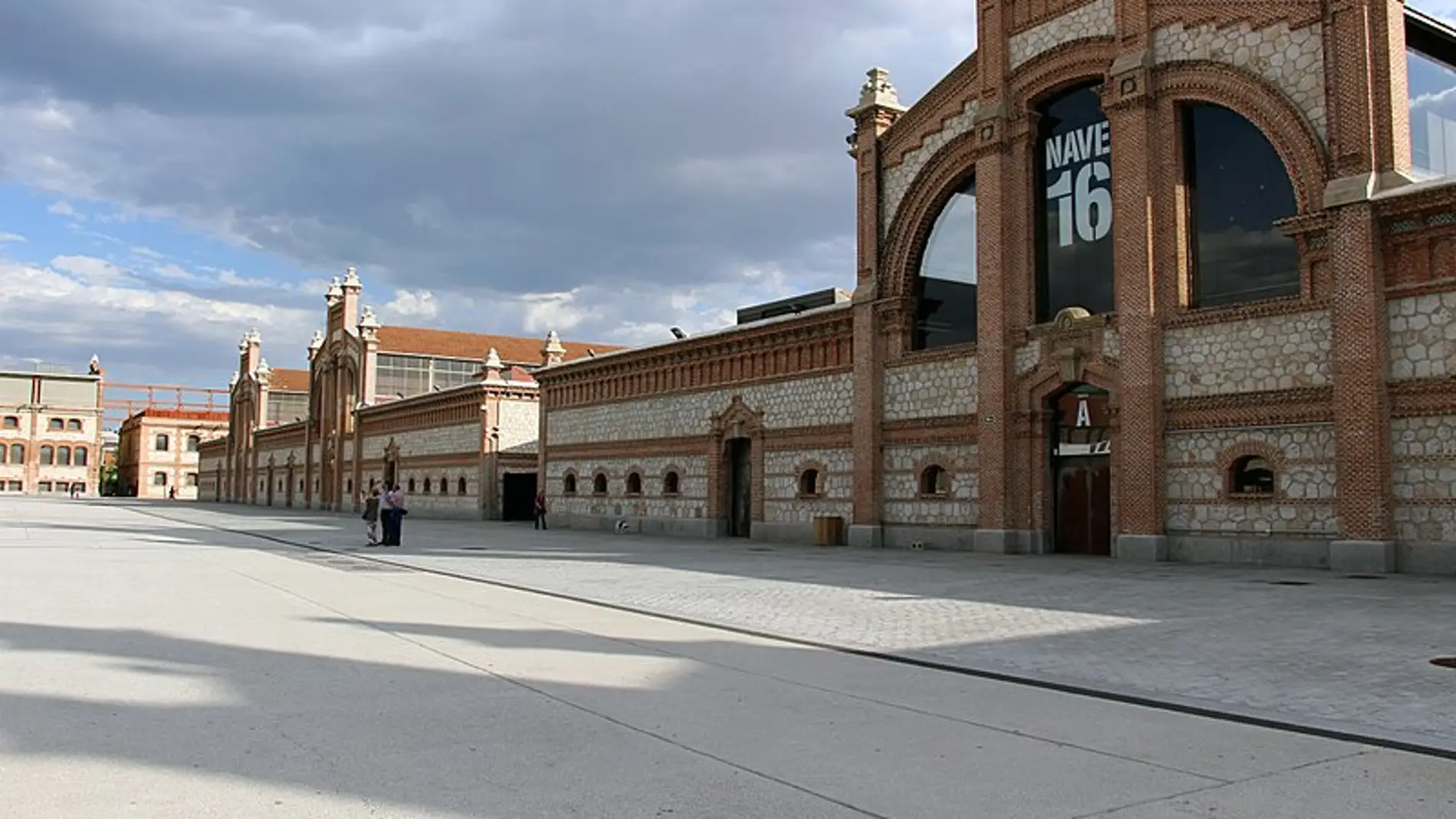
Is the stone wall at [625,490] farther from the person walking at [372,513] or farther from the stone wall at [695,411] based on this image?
the person walking at [372,513]

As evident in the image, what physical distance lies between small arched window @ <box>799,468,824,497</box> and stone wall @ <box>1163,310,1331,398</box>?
35.9ft

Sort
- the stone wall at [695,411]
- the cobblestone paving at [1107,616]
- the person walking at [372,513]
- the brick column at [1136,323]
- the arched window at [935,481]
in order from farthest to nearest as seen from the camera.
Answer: the stone wall at [695,411] → the person walking at [372,513] → the arched window at [935,481] → the brick column at [1136,323] → the cobblestone paving at [1107,616]

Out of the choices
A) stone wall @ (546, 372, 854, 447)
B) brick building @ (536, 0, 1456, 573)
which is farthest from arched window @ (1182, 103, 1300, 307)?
stone wall @ (546, 372, 854, 447)

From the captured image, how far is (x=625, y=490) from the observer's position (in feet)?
127

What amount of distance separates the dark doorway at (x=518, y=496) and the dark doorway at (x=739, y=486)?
57.9 ft

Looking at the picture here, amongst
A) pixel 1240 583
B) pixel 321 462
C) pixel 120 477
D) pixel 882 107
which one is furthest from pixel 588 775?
pixel 120 477

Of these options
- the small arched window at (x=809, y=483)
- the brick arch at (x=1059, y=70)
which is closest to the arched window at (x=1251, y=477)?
the brick arch at (x=1059, y=70)

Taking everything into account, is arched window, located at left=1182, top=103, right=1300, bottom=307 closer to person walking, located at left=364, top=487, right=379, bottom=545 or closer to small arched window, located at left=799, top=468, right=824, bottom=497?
small arched window, located at left=799, top=468, right=824, bottom=497

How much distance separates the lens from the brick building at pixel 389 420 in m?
49.8

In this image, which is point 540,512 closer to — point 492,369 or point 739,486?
point 739,486

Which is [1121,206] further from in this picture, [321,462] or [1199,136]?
[321,462]

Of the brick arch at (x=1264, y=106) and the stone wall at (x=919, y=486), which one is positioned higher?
the brick arch at (x=1264, y=106)

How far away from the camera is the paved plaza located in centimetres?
539

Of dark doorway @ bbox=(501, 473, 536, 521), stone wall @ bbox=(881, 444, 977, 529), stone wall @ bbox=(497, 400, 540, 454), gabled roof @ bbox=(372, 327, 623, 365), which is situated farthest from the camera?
gabled roof @ bbox=(372, 327, 623, 365)
